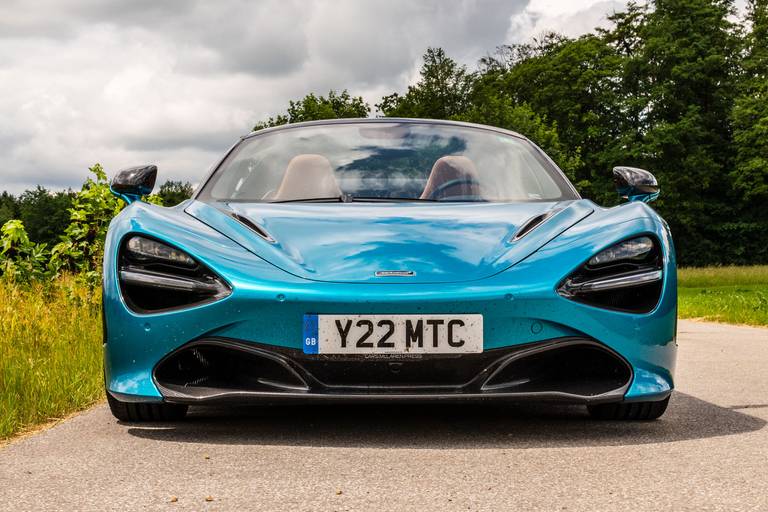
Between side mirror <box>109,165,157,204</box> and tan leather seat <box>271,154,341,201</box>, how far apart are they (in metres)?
0.57

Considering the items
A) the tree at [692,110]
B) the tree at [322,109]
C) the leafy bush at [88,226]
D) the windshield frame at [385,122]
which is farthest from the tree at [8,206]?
the windshield frame at [385,122]

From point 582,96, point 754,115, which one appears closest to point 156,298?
point 754,115

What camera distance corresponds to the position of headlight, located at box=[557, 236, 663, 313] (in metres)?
3.47

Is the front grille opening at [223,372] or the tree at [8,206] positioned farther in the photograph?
the tree at [8,206]

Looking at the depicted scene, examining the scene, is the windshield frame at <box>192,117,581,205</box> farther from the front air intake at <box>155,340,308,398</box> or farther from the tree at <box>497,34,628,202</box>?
the tree at <box>497,34,628,202</box>

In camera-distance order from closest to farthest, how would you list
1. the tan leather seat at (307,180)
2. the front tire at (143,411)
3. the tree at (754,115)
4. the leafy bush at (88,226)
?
the front tire at (143,411)
the tan leather seat at (307,180)
the leafy bush at (88,226)
the tree at (754,115)

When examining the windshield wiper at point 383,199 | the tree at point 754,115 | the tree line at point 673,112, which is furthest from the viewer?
the tree line at point 673,112

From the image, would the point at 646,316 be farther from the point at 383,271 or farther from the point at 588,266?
the point at 383,271

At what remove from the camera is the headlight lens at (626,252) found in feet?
11.6

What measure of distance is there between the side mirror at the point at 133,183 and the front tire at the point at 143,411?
0.95 m

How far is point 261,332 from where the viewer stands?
3.36 metres

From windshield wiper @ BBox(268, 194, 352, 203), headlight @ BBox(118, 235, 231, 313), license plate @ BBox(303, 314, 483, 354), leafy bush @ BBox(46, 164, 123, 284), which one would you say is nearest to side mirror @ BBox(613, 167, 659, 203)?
windshield wiper @ BBox(268, 194, 352, 203)

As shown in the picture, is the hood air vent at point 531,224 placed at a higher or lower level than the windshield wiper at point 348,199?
lower

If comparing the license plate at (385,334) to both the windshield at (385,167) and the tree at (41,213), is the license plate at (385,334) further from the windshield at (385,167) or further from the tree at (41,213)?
the tree at (41,213)
